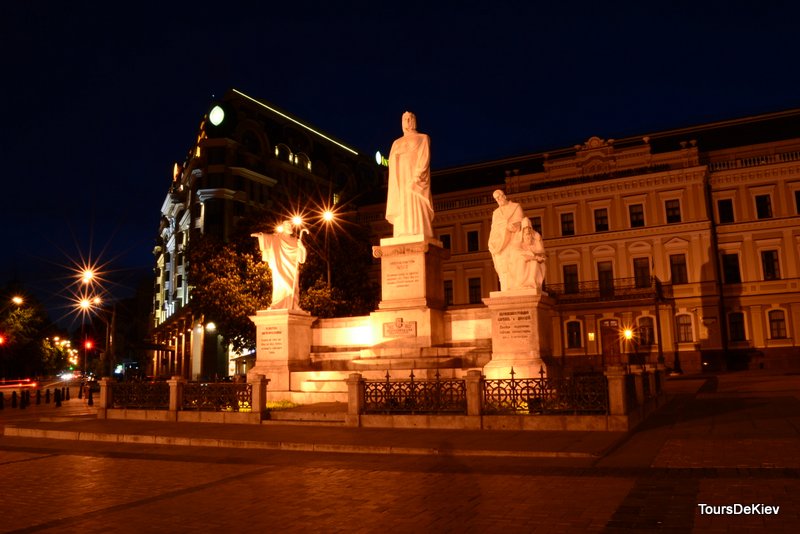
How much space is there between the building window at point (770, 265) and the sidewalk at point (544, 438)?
113ft

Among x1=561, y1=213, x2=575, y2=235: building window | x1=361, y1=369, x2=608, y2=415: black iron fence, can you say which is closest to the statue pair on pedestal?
x1=361, y1=369, x2=608, y2=415: black iron fence

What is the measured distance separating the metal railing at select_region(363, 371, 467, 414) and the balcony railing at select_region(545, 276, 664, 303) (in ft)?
120

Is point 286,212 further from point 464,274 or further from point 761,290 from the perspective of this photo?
point 761,290

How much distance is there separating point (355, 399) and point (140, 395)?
6.97m

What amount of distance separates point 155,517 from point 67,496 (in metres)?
2.02

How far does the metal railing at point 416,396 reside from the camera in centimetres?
1365

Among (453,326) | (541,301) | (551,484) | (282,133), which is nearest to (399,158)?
(453,326)

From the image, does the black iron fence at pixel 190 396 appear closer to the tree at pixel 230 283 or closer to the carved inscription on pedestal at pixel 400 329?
the carved inscription on pedestal at pixel 400 329

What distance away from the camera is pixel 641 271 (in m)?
50.1

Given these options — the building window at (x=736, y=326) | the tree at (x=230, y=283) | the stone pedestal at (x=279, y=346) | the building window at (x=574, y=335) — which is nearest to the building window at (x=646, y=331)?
the building window at (x=574, y=335)

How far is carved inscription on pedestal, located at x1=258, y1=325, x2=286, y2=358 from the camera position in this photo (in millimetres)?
19328

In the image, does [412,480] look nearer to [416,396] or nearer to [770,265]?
[416,396]

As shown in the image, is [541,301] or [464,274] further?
[464,274]

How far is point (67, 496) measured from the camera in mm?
8211
